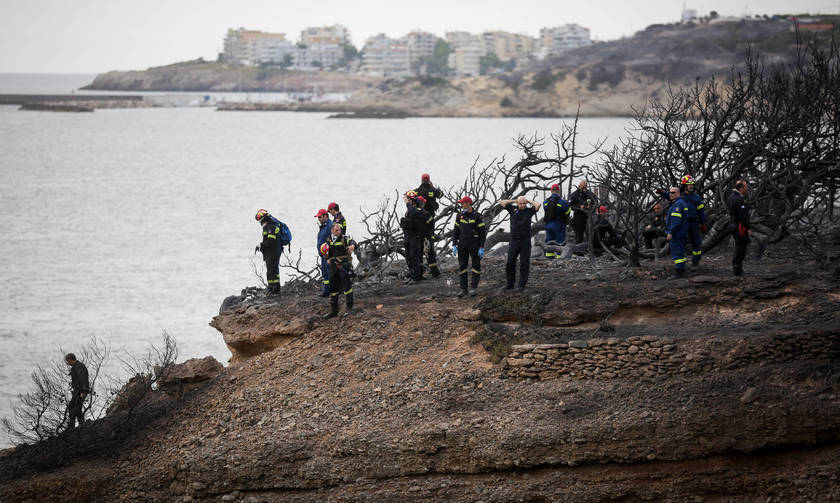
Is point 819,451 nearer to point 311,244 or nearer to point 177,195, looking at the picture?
point 311,244

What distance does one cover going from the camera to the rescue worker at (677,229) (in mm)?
19109

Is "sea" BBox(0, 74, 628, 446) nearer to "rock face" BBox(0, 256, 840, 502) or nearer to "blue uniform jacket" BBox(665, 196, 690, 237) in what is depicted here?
"rock face" BBox(0, 256, 840, 502)

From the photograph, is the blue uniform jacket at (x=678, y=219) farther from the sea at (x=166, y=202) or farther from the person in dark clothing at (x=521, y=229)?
the sea at (x=166, y=202)

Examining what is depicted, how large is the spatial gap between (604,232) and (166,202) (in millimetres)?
64524

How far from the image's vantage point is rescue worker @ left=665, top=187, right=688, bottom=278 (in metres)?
19.1

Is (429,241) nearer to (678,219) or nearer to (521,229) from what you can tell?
(521,229)

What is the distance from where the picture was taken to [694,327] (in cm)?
1748

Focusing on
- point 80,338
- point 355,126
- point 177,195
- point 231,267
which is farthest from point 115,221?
point 355,126

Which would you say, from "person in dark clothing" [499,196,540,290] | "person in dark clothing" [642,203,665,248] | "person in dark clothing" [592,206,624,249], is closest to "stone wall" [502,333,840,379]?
"person in dark clothing" [499,196,540,290]

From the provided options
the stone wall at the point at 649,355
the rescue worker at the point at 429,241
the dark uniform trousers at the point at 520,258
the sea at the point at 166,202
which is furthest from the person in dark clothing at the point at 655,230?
the sea at the point at 166,202

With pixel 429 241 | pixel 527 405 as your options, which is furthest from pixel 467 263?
pixel 527 405

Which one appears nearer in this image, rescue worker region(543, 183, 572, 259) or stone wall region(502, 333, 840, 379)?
stone wall region(502, 333, 840, 379)

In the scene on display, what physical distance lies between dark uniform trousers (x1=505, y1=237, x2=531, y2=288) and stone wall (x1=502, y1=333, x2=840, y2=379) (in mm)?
2488

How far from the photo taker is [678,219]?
19.1 m
